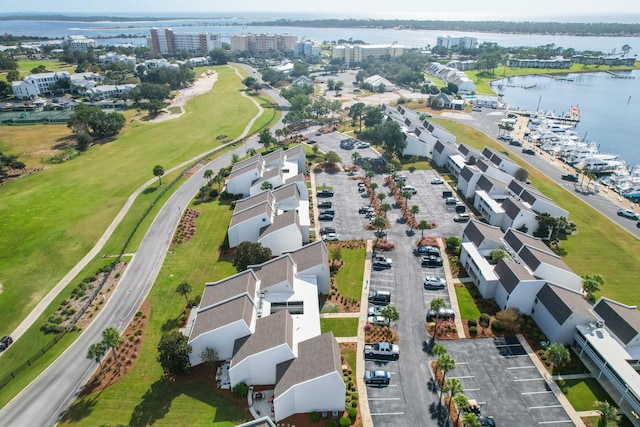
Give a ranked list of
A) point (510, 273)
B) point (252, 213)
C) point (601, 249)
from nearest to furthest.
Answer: point (510, 273) < point (601, 249) < point (252, 213)

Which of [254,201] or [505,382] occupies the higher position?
[254,201]

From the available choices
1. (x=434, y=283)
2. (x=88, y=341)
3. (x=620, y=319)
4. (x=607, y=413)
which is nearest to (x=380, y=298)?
(x=434, y=283)

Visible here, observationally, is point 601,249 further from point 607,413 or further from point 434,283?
point 607,413

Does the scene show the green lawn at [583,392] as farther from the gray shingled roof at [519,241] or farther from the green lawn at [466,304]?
the gray shingled roof at [519,241]

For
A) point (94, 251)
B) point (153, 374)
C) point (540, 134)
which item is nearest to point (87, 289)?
point (94, 251)

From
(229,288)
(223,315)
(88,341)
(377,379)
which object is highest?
(223,315)

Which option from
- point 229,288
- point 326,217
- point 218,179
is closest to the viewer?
point 229,288

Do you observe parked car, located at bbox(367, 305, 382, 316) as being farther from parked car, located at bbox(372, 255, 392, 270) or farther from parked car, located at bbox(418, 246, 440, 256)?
parked car, located at bbox(418, 246, 440, 256)
